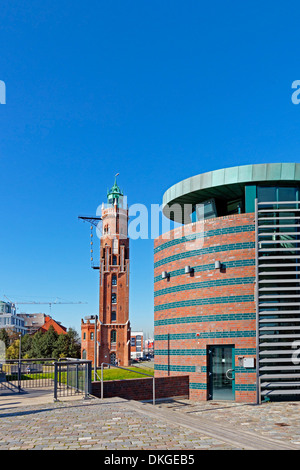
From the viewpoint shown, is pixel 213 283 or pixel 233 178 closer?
pixel 213 283

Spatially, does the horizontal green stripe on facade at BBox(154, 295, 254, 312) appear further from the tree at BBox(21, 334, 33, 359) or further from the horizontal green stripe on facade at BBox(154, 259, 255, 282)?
the tree at BBox(21, 334, 33, 359)

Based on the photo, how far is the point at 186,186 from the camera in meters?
21.5

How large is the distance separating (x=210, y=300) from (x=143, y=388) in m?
4.64

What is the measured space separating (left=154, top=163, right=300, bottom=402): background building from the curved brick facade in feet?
0.14

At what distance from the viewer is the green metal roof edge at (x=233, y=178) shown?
19.0 meters

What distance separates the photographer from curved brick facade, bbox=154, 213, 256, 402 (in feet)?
60.5

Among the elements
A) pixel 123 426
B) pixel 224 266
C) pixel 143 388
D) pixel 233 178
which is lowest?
pixel 143 388

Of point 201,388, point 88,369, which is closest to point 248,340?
point 201,388

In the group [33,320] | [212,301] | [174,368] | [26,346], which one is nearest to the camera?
[212,301]

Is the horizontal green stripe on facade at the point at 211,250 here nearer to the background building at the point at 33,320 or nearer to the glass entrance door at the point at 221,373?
the glass entrance door at the point at 221,373

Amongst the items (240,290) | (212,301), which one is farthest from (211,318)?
(240,290)

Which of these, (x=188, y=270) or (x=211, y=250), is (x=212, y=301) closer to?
(x=188, y=270)

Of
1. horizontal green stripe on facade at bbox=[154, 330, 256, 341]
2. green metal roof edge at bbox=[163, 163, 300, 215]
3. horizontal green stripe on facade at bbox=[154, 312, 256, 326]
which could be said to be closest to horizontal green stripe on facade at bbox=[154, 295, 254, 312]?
horizontal green stripe on facade at bbox=[154, 312, 256, 326]

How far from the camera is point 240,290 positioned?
1870cm
